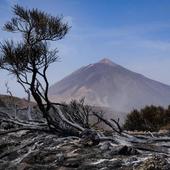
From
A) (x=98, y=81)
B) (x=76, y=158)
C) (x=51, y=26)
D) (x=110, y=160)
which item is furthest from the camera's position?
(x=98, y=81)

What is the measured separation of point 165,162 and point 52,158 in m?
2.29

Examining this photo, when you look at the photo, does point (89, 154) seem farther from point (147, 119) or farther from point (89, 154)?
point (147, 119)

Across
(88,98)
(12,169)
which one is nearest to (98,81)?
(88,98)

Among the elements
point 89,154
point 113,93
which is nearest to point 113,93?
point 113,93

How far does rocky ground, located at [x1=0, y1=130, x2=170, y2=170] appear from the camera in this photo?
6676 millimetres

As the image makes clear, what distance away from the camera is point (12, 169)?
7.95 metres

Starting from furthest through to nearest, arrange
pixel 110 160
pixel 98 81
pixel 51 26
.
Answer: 1. pixel 98 81
2. pixel 51 26
3. pixel 110 160

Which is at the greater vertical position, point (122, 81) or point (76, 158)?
point (122, 81)

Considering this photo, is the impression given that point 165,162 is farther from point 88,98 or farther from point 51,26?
point 88,98

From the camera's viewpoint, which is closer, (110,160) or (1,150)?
(110,160)

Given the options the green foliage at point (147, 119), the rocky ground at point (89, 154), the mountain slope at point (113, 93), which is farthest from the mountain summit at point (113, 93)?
the rocky ground at point (89, 154)

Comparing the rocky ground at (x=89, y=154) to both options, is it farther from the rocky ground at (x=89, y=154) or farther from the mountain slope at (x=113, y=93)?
the mountain slope at (x=113, y=93)

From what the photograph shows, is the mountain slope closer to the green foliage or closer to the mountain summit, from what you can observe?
the mountain summit

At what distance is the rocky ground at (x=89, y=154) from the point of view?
6676mm
